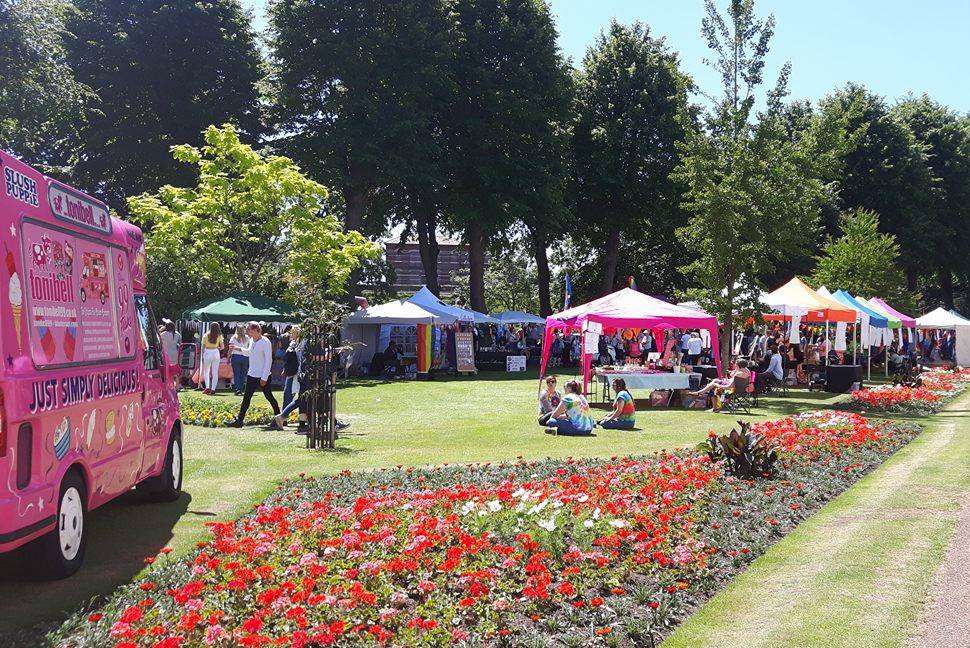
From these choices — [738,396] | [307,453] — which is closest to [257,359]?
[307,453]

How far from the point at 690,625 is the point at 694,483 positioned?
3.33m

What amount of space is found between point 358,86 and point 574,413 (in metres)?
22.1

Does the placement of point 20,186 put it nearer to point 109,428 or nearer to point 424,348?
point 109,428

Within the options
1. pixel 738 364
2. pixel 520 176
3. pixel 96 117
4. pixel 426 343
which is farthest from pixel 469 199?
pixel 738 364

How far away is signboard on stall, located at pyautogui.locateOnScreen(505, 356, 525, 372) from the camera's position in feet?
117

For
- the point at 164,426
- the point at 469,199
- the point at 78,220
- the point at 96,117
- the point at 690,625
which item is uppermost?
the point at 96,117

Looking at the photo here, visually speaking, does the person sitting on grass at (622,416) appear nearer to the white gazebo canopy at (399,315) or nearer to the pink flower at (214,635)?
the pink flower at (214,635)

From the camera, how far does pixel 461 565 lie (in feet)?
19.3

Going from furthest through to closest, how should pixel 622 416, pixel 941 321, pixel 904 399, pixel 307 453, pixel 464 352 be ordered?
pixel 941 321, pixel 464 352, pixel 904 399, pixel 622 416, pixel 307 453

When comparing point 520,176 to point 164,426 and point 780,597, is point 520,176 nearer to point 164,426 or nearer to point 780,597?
point 164,426

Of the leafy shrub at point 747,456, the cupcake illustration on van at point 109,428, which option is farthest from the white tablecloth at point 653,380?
the cupcake illustration on van at point 109,428

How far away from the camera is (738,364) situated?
18.6 meters

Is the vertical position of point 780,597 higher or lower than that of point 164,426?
lower

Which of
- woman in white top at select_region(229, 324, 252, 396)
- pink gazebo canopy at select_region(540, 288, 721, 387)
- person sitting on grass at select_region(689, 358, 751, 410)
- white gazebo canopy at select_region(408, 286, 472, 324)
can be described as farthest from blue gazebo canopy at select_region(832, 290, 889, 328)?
woman in white top at select_region(229, 324, 252, 396)
